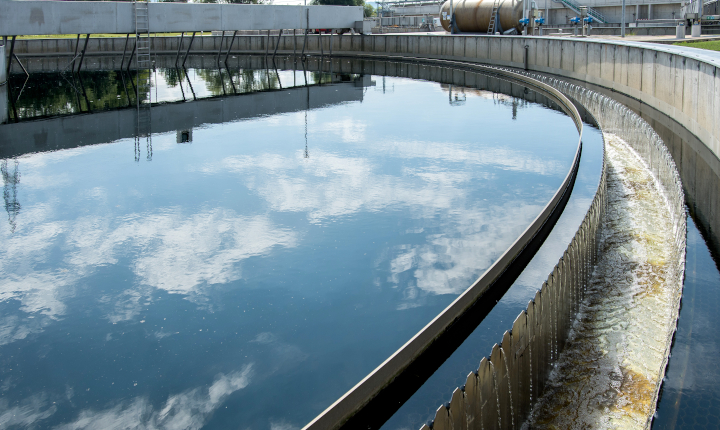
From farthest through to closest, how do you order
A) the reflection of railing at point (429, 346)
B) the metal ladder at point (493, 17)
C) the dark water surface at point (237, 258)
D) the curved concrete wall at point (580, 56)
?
the metal ladder at point (493, 17) → the curved concrete wall at point (580, 56) → the dark water surface at point (237, 258) → the reflection of railing at point (429, 346)

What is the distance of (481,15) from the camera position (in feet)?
144

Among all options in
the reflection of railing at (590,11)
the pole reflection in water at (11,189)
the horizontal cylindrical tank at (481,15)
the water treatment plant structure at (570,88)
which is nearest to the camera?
the water treatment plant structure at (570,88)

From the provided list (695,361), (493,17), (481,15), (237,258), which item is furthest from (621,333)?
(481,15)

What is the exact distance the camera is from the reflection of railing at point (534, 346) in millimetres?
4676

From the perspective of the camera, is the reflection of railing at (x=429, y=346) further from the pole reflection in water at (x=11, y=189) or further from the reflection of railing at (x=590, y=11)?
the reflection of railing at (x=590, y=11)

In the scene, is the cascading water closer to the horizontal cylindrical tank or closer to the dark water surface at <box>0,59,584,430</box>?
the dark water surface at <box>0,59,584,430</box>

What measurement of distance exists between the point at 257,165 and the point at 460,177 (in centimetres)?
470

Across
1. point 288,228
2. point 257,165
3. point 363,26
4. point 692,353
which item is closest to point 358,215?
point 288,228

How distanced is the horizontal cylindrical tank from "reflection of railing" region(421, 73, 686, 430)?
33.4m

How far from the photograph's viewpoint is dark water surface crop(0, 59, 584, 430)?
20.3 feet

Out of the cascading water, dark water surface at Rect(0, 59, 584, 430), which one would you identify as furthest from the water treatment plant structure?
dark water surface at Rect(0, 59, 584, 430)

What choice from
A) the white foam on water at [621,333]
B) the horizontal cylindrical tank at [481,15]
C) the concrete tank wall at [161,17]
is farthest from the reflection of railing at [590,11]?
the white foam on water at [621,333]

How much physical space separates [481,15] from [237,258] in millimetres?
38765

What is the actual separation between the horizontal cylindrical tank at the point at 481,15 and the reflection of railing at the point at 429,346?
34482mm
